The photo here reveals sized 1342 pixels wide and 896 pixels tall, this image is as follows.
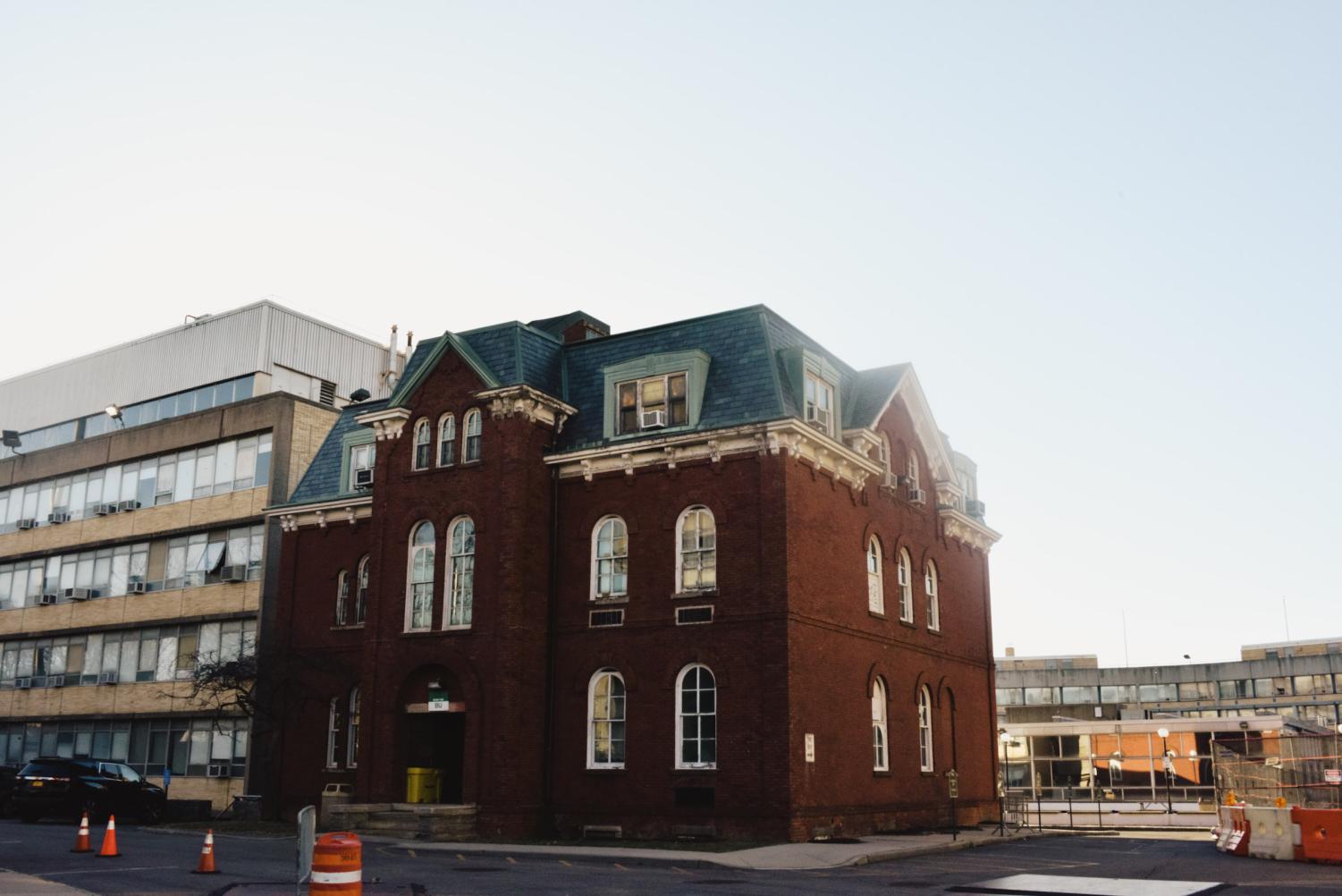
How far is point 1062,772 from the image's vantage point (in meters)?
65.1

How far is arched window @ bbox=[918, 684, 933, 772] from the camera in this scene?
34125 millimetres

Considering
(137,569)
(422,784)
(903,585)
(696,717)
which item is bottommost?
(422,784)

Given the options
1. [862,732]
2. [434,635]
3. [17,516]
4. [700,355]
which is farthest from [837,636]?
[17,516]

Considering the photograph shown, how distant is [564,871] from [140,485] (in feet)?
105

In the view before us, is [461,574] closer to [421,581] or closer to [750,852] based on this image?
[421,581]

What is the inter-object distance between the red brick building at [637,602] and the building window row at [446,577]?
7cm

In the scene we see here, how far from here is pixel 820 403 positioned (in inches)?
1212

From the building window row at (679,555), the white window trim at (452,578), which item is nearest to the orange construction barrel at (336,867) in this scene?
the building window row at (679,555)

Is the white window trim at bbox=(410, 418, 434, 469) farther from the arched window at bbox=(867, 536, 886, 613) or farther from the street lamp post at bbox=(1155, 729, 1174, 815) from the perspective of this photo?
the street lamp post at bbox=(1155, 729, 1174, 815)

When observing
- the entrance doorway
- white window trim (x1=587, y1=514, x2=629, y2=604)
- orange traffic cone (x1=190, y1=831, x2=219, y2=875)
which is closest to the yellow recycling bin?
the entrance doorway

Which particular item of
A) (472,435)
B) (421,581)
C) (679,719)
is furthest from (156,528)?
(679,719)

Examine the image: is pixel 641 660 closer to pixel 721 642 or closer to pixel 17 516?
pixel 721 642

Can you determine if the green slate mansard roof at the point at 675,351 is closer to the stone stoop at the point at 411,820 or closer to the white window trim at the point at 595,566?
the white window trim at the point at 595,566

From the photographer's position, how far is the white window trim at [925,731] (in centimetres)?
3412
